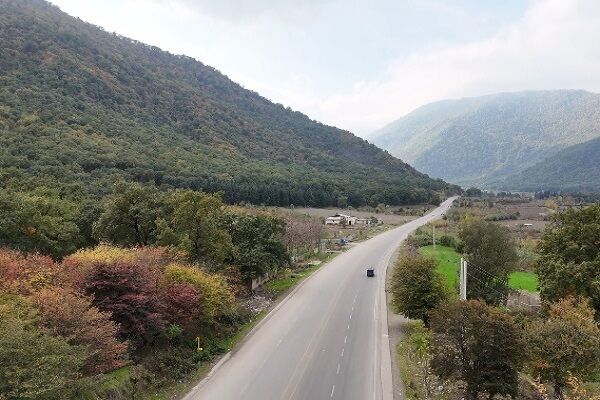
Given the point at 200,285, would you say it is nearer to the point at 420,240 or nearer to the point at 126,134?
the point at 420,240

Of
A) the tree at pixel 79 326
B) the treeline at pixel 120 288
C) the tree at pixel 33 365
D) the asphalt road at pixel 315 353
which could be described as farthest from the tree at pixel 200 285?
the tree at pixel 33 365

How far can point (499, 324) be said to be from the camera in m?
24.9

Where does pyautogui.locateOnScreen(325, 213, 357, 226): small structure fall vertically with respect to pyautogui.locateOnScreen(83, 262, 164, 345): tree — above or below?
above

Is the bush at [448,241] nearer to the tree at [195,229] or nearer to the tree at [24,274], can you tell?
the tree at [195,229]

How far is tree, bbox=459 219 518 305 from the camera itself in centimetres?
4591

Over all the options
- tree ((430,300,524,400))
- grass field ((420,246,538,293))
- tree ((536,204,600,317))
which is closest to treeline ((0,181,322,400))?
tree ((430,300,524,400))

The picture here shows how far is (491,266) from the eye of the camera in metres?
47.8

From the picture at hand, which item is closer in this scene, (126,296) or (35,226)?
(126,296)

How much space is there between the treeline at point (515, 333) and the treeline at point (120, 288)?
1351cm

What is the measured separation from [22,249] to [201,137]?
115 m

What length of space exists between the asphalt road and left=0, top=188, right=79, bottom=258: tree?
18457 mm

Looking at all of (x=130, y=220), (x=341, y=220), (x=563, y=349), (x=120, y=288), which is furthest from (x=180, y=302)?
(x=341, y=220)

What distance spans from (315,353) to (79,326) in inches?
630

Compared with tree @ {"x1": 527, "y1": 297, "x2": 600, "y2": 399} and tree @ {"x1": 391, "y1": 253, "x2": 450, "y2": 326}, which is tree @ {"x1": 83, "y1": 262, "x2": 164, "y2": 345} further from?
tree @ {"x1": 527, "y1": 297, "x2": 600, "y2": 399}
